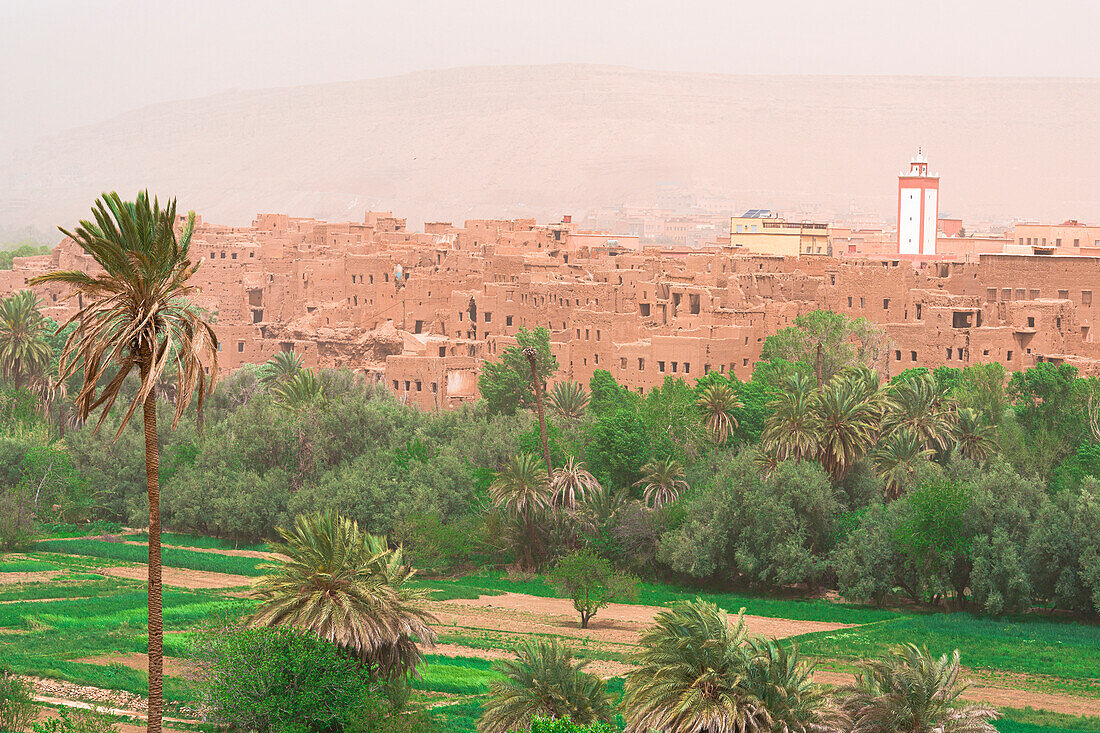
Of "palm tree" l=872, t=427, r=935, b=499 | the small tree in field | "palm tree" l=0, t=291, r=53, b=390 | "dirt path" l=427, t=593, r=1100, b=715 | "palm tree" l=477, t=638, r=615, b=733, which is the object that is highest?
"palm tree" l=0, t=291, r=53, b=390

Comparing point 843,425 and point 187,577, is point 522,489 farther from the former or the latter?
point 187,577

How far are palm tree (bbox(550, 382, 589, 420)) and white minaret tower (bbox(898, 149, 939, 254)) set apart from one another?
23.0 metres

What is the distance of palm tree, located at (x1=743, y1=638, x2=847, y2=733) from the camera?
76.7 feet

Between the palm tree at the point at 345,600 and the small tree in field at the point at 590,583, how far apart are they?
41.6 ft

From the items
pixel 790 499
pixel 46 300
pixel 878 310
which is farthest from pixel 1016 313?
pixel 46 300

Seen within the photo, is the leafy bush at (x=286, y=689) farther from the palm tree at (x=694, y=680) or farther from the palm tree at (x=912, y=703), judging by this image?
the palm tree at (x=912, y=703)

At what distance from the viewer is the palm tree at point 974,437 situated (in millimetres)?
47562

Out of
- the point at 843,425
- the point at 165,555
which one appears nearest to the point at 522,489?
the point at 843,425

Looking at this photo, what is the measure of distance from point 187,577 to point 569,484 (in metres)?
11.1

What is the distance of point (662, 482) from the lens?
48375 mm

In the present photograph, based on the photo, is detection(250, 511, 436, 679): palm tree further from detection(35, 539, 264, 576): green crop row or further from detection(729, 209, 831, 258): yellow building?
detection(729, 209, 831, 258): yellow building

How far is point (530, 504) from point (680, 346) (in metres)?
13.8

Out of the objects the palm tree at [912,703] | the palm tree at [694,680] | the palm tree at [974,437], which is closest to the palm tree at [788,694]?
the palm tree at [694,680]

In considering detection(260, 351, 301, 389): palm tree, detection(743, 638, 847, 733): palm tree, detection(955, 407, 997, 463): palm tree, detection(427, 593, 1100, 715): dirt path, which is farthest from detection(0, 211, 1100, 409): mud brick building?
detection(743, 638, 847, 733): palm tree
